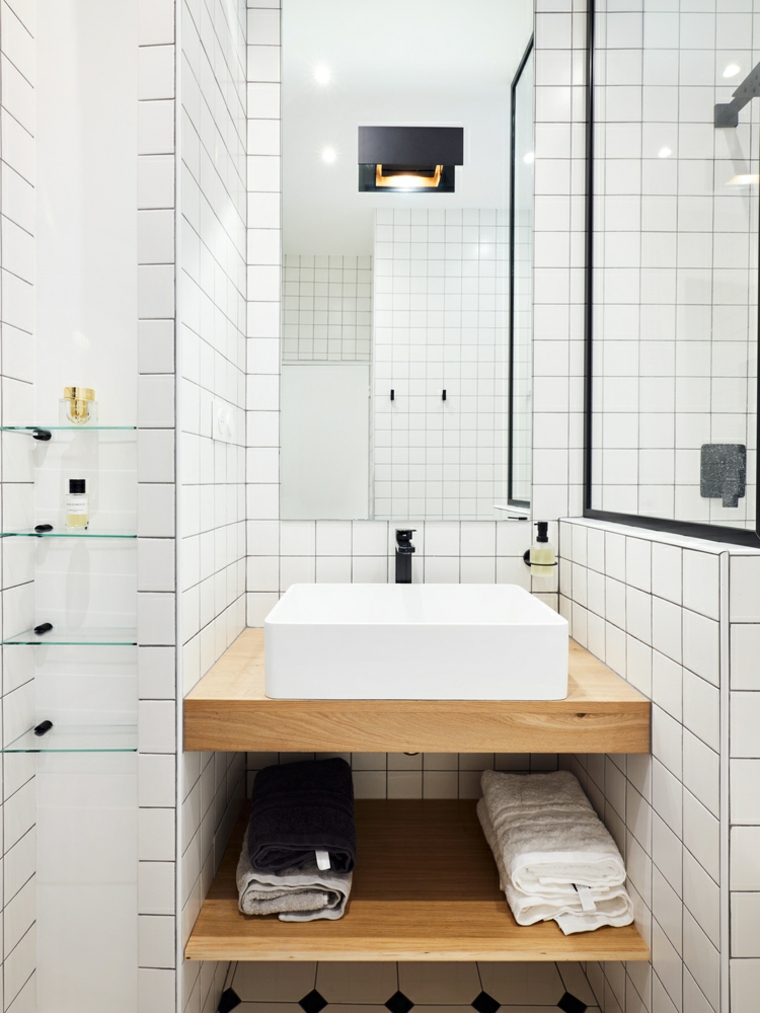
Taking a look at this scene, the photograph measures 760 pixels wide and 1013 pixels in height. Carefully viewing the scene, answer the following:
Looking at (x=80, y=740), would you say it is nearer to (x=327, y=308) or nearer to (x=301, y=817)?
(x=301, y=817)

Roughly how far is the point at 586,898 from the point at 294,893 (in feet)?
2.05

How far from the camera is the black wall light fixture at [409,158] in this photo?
1.79m

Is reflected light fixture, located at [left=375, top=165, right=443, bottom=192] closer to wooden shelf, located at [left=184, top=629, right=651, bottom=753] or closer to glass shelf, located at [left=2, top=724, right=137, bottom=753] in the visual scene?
wooden shelf, located at [left=184, top=629, right=651, bottom=753]

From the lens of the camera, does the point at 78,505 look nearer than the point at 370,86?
Yes

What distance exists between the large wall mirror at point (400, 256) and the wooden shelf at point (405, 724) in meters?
0.70

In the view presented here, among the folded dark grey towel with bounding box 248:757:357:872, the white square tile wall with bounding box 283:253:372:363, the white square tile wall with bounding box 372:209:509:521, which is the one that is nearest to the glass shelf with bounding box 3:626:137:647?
the folded dark grey towel with bounding box 248:757:357:872

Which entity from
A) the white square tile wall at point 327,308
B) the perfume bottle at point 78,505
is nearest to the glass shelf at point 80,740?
the perfume bottle at point 78,505

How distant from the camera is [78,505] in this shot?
122 centimetres

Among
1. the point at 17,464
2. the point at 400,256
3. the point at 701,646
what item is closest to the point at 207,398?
the point at 17,464

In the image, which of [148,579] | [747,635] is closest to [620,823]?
[747,635]

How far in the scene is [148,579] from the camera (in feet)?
3.80

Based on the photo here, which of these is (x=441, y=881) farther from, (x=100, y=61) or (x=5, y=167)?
(x=100, y=61)

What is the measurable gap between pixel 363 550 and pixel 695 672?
3.19 ft

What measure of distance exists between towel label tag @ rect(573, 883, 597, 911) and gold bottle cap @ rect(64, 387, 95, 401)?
1443 mm
